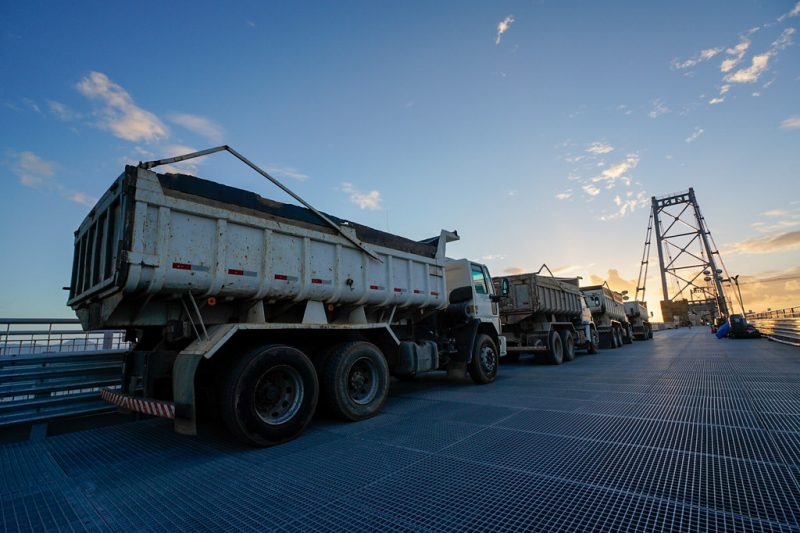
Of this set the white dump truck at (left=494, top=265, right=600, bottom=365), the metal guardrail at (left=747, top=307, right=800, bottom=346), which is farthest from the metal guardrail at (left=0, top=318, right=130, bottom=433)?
the metal guardrail at (left=747, top=307, right=800, bottom=346)

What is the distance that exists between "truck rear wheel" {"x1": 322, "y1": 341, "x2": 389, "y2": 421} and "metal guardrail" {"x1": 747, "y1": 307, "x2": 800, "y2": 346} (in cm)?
1770

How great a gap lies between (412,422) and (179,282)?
3.33m

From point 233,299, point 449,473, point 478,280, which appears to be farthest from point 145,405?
point 478,280

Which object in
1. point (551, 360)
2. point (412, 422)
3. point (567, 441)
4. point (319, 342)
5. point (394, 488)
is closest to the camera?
point (394, 488)

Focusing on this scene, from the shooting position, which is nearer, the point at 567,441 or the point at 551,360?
the point at 567,441

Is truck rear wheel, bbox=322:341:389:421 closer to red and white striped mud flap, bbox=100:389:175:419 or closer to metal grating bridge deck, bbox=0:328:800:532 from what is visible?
metal grating bridge deck, bbox=0:328:800:532

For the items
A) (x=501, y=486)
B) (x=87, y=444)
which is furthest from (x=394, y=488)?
(x=87, y=444)

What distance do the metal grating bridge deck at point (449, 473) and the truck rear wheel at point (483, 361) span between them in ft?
7.83

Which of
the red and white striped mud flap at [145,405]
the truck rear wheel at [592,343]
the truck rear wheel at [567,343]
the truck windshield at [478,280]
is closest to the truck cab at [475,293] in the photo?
the truck windshield at [478,280]

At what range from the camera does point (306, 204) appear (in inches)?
204

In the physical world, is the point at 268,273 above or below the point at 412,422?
above

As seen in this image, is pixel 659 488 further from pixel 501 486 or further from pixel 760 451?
pixel 760 451

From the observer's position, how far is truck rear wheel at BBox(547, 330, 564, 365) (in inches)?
472

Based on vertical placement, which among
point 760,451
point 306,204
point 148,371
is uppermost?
point 306,204
